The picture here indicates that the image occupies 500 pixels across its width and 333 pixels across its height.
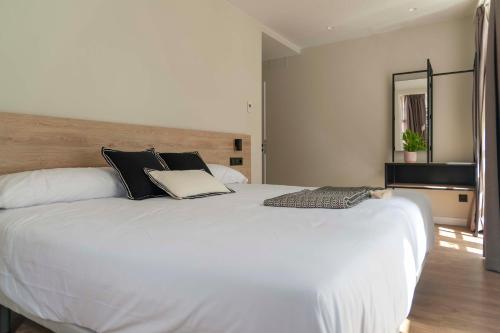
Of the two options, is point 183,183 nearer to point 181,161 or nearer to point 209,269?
point 181,161

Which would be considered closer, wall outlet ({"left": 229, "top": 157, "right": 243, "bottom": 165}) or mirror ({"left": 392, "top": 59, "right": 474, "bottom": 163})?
wall outlet ({"left": 229, "top": 157, "right": 243, "bottom": 165})

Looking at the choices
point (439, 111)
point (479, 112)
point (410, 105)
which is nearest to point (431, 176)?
point (439, 111)

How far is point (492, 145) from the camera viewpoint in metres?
2.46

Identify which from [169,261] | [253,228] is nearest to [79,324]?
[169,261]

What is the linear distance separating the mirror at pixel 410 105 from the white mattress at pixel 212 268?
310 centimetres

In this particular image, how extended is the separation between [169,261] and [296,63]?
15.5 feet

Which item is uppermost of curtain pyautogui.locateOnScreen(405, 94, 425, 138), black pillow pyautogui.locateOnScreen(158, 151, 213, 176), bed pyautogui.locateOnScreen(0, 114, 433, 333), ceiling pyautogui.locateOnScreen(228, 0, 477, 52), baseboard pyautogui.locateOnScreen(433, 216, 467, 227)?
ceiling pyautogui.locateOnScreen(228, 0, 477, 52)

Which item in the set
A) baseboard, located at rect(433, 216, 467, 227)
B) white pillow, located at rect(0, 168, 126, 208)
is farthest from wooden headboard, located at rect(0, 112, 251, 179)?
baseboard, located at rect(433, 216, 467, 227)

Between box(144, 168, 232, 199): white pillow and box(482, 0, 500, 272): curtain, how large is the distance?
6.53 feet

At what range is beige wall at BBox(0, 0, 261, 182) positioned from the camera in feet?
6.54

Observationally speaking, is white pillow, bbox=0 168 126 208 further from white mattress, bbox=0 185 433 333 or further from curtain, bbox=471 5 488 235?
curtain, bbox=471 5 488 235

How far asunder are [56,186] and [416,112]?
4.00 metres

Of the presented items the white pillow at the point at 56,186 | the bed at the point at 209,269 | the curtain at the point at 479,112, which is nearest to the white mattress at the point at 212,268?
the bed at the point at 209,269

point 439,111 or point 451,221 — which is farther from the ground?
point 439,111
